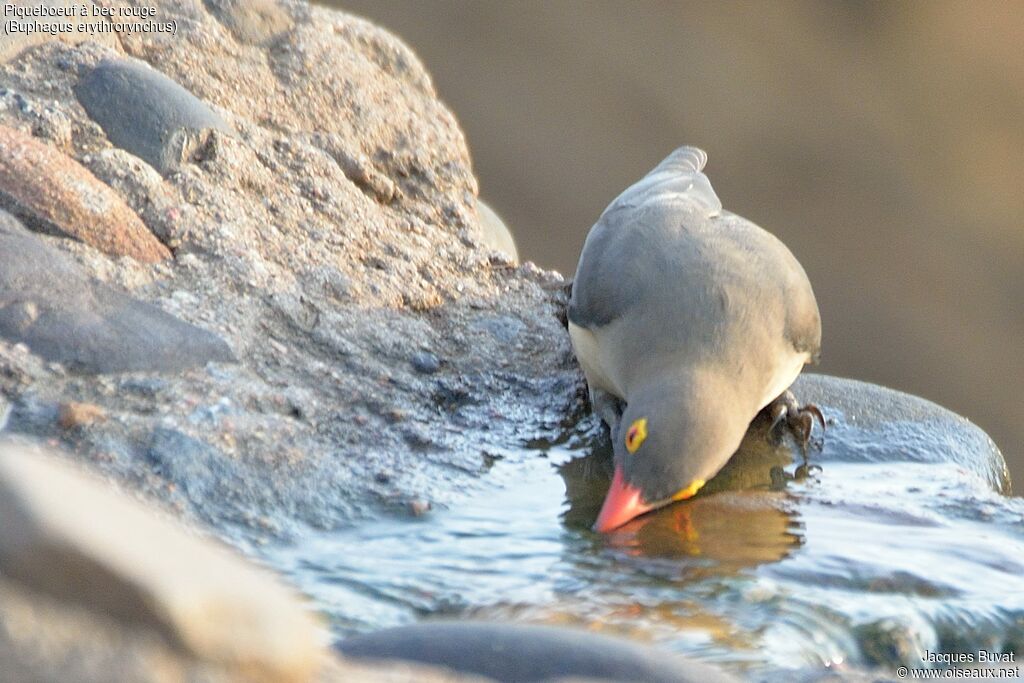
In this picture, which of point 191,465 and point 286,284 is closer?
point 191,465

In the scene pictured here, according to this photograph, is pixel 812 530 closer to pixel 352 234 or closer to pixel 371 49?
pixel 352 234

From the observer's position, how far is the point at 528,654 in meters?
2.29

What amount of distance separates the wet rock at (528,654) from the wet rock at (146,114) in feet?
8.43

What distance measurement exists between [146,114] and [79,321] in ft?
3.84

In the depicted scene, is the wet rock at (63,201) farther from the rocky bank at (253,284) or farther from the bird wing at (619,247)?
the bird wing at (619,247)

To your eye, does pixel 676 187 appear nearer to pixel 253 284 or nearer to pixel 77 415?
pixel 253 284

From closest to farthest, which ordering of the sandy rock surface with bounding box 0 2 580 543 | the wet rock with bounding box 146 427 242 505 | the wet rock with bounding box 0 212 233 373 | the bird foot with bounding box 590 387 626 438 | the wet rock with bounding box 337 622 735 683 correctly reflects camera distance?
the wet rock with bounding box 337 622 735 683 → the wet rock with bounding box 146 427 242 505 → the sandy rock surface with bounding box 0 2 580 543 → the wet rock with bounding box 0 212 233 373 → the bird foot with bounding box 590 387 626 438

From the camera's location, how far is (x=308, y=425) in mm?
3748

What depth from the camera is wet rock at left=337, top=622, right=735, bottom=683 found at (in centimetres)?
225

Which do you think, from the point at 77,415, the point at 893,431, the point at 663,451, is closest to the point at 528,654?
the point at 663,451

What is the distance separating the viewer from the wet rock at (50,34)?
15.3 ft

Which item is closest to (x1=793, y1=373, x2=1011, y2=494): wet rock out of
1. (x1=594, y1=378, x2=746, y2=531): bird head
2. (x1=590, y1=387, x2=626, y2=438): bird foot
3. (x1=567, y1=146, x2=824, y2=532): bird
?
(x1=567, y1=146, x2=824, y2=532): bird

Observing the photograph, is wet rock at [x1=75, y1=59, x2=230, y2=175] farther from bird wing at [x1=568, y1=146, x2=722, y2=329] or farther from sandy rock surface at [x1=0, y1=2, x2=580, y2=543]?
bird wing at [x1=568, y1=146, x2=722, y2=329]

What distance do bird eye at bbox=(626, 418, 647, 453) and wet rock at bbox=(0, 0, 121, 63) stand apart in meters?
2.61
